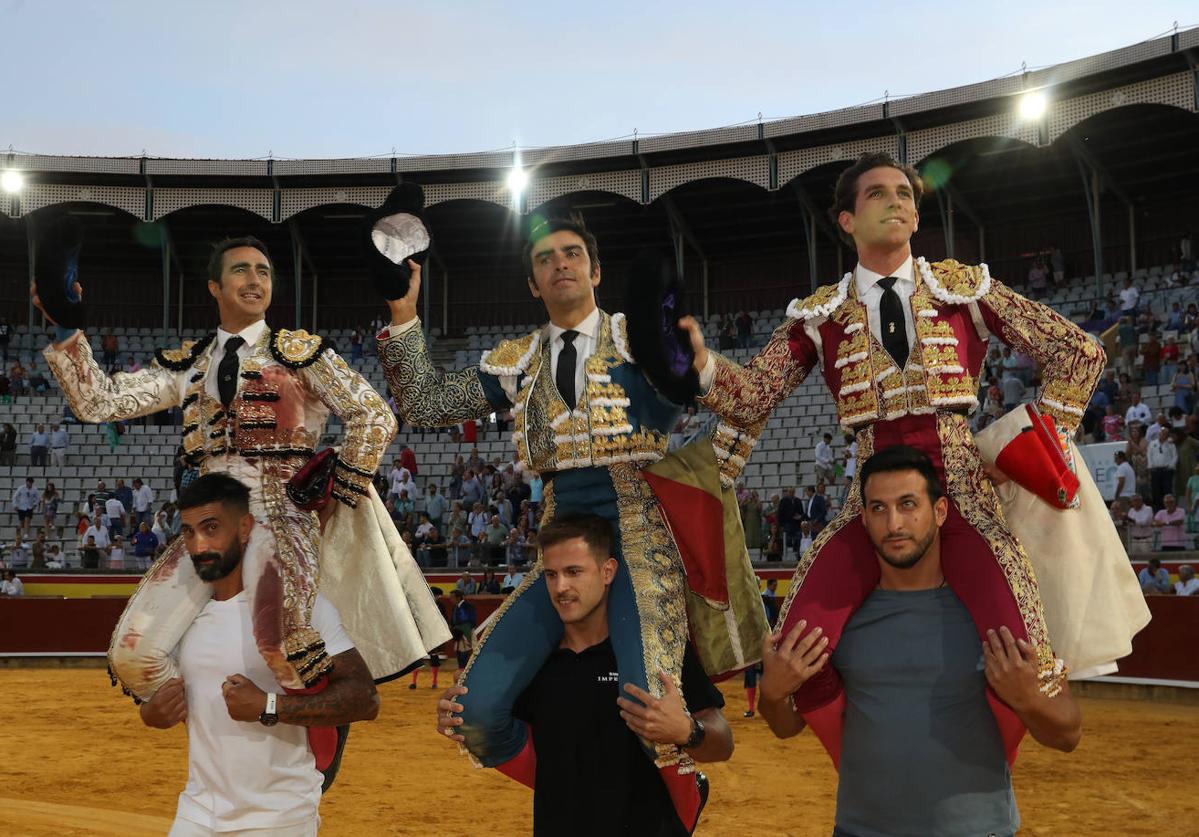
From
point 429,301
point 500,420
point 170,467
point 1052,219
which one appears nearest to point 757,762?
point 500,420

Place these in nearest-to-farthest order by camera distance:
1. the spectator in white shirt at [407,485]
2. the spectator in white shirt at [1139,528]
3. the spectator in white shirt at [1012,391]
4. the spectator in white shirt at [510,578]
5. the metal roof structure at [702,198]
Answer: the spectator in white shirt at [1139,528], the spectator in white shirt at [510,578], the spectator in white shirt at [1012,391], the spectator in white shirt at [407,485], the metal roof structure at [702,198]

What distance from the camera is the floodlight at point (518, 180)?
20.6 metres

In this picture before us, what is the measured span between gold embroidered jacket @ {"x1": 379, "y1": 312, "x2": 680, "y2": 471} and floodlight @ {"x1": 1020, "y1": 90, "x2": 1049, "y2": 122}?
15.0 m

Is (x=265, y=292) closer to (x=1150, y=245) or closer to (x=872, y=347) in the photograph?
(x=872, y=347)

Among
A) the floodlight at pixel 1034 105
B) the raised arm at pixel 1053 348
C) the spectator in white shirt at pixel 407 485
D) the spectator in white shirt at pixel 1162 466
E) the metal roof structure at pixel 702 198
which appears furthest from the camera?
the metal roof structure at pixel 702 198

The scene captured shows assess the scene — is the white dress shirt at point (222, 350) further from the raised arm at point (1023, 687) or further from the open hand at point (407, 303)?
the raised arm at point (1023, 687)

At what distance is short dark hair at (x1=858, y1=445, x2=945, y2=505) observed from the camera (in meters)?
A: 2.84

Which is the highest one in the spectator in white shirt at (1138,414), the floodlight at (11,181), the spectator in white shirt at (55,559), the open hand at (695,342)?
the floodlight at (11,181)

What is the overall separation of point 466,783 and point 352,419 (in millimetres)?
3915

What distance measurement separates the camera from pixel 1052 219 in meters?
20.4

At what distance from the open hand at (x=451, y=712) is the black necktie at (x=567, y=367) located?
0.81m

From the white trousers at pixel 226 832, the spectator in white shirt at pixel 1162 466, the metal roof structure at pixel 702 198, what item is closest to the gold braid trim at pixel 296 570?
the white trousers at pixel 226 832

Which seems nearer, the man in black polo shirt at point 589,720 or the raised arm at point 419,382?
the man in black polo shirt at point 589,720

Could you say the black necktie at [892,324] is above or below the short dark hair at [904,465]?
above
